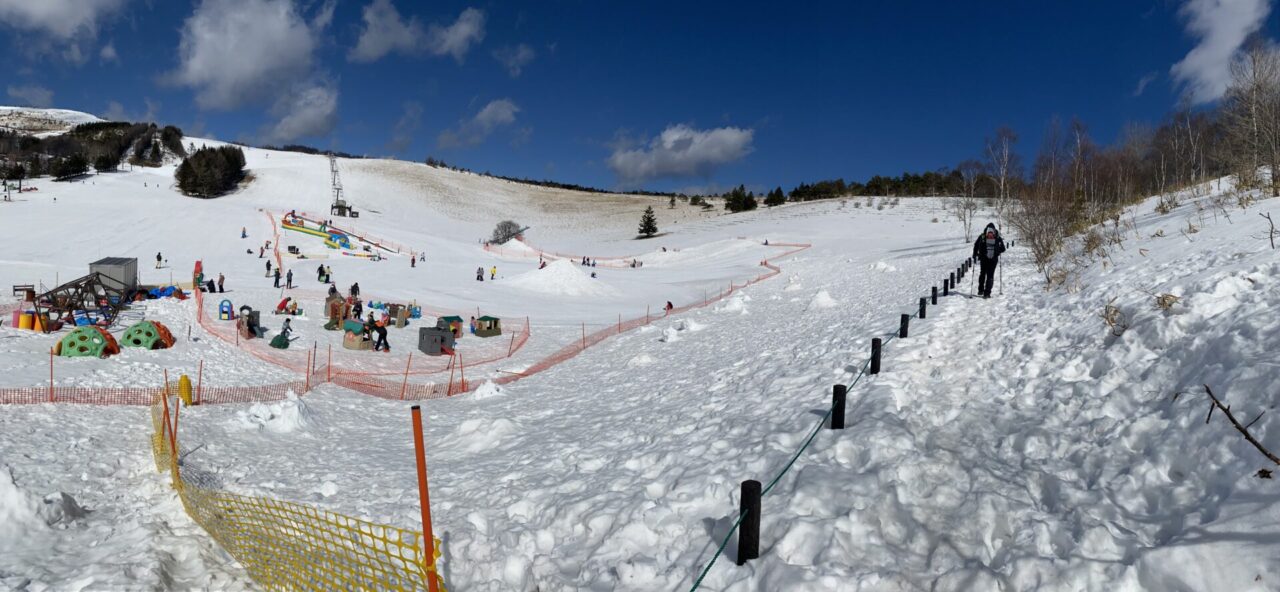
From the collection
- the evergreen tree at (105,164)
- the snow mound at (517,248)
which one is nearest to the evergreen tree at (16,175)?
the evergreen tree at (105,164)

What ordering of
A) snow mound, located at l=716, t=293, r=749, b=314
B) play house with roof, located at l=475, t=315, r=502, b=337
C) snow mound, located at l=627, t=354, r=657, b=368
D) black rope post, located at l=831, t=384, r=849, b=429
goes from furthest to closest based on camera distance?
play house with roof, located at l=475, t=315, r=502, b=337
snow mound, located at l=716, t=293, r=749, b=314
snow mound, located at l=627, t=354, r=657, b=368
black rope post, located at l=831, t=384, r=849, b=429

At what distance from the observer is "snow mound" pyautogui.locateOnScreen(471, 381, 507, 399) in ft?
49.3

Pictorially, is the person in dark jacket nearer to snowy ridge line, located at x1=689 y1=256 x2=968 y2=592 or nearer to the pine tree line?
snowy ridge line, located at x1=689 y1=256 x2=968 y2=592

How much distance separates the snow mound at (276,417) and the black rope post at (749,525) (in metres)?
10.4

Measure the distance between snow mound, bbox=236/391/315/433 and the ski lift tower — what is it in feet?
232

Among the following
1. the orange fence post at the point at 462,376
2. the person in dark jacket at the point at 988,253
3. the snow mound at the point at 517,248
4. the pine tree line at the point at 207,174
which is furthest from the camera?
the pine tree line at the point at 207,174

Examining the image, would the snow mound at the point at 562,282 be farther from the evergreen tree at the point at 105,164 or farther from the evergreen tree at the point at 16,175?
the evergreen tree at the point at 105,164

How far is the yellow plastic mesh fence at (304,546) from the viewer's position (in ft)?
18.6

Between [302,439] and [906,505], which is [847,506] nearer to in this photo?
[906,505]

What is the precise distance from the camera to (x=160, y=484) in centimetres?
822

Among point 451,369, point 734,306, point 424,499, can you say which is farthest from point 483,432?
point 734,306

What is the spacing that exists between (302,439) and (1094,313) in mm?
13557

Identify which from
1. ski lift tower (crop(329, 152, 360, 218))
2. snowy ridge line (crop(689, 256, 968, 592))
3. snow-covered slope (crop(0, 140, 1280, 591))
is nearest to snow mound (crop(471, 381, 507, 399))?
snow-covered slope (crop(0, 140, 1280, 591))

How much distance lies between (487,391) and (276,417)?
15.3ft
